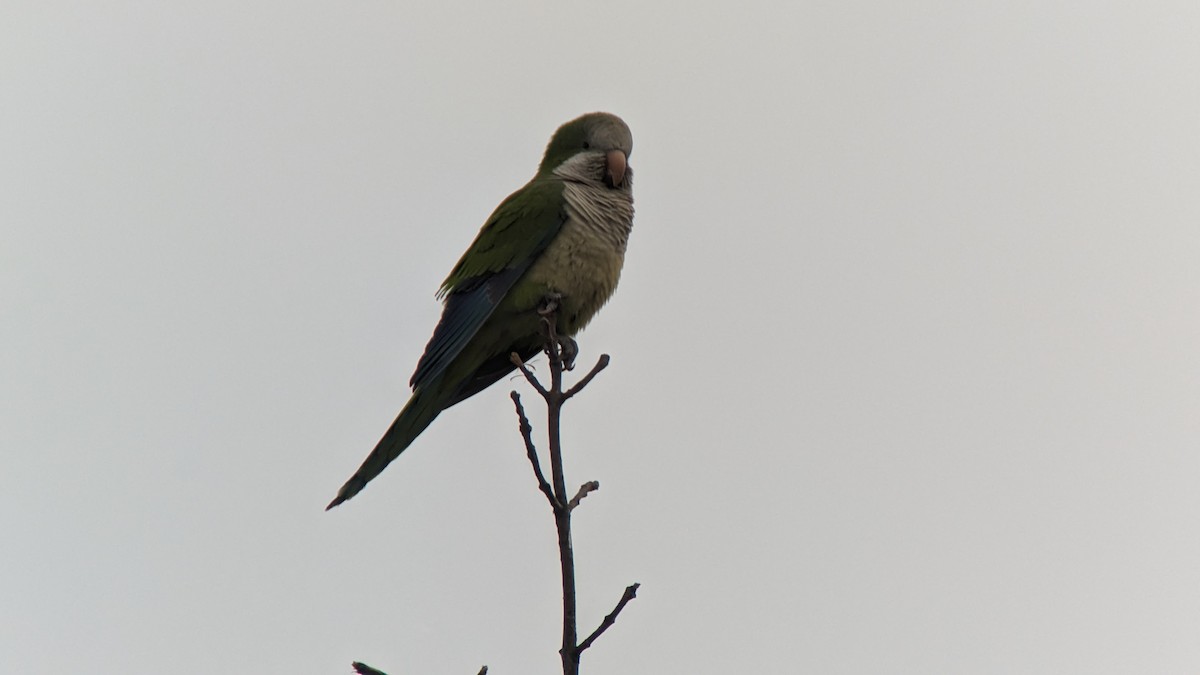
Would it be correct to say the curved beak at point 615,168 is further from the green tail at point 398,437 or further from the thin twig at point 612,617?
the thin twig at point 612,617

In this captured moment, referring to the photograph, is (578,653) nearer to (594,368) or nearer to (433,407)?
(594,368)

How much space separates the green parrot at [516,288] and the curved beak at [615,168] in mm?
134

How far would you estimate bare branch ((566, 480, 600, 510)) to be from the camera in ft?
10.4

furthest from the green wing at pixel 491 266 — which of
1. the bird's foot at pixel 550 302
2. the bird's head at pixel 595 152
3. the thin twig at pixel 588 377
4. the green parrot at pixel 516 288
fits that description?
the thin twig at pixel 588 377

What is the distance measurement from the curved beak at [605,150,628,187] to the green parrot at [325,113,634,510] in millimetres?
134

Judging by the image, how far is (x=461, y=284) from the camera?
19.0ft

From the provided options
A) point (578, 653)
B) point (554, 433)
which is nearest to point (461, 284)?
point (554, 433)

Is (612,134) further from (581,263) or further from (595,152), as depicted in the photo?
(581,263)

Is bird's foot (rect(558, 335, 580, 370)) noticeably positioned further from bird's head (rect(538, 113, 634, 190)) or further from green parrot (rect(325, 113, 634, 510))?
bird's head (rect(538, 113, 634, 190))

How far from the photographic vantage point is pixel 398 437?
5.31 metres

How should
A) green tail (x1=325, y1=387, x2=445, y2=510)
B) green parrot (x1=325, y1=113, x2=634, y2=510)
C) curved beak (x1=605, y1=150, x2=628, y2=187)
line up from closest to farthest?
green tail (x1=325, y1=387, x2=445, y2=510) → green parrot (x1=325, y1=113, x2=634, y2=510) → curved beak (x1=605, y1=150, x2=628, y2=187)

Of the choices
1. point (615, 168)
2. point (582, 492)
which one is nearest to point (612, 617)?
point (582, 492)

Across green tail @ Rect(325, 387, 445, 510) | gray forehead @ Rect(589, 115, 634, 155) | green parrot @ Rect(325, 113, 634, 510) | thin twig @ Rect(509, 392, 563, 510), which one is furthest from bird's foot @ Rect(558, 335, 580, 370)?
thin twig @ Rect(509, 392, 563, 510)

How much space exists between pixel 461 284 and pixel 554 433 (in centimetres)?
266
